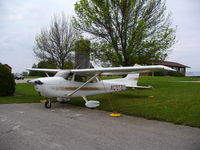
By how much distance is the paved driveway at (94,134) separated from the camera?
14.2 feet

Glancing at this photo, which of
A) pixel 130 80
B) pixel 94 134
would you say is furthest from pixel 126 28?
pixel 94 134

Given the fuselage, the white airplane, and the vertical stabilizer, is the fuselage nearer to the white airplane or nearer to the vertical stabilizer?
the white airplane

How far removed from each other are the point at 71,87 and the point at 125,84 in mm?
4239

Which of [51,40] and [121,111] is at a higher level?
[51,40]

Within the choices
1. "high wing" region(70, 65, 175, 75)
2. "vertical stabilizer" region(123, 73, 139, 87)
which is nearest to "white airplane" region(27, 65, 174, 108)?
"high wing" region(70, 65, 175, 75)

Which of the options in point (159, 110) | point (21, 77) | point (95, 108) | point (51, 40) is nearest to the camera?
point (159, 110)

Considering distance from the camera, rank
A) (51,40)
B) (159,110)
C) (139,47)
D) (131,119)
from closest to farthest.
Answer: (131,119) → (159,110) → (139,47) → (51,40)

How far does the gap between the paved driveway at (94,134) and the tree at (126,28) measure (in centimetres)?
1043

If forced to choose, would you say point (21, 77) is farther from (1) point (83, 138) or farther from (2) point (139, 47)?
(1) point (83, 138)

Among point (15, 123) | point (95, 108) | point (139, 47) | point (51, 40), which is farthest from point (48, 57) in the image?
point (15, 123)

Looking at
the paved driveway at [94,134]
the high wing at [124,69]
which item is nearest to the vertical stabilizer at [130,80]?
the high wing at [124,69]

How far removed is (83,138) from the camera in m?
4.90

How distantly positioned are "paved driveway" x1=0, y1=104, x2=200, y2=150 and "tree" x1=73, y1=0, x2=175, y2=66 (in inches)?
411

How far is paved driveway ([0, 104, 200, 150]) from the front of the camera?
14.2 ft
